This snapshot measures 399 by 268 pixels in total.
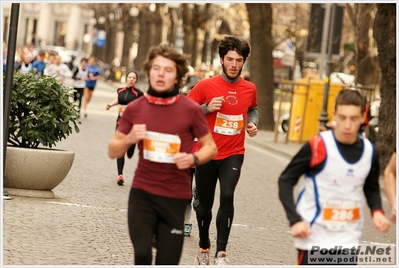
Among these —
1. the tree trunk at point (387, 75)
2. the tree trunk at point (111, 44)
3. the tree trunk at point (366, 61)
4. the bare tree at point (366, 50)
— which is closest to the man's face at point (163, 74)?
the tree trunk at point (387, 75)

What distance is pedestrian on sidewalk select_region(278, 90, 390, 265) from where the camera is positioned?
18.5ft

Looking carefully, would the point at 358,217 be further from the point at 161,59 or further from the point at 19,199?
the point at 19,199

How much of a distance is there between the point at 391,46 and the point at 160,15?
142 ft

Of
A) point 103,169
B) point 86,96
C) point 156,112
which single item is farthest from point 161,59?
point 86,96

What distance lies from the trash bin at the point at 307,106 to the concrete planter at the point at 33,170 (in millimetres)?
16072

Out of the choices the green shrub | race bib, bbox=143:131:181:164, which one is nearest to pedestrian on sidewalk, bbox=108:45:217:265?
race bib, bbox=143:131:181:164

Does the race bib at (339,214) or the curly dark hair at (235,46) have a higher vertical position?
the curly dark hair at (235,46)

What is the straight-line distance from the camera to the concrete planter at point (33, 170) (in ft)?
37.5

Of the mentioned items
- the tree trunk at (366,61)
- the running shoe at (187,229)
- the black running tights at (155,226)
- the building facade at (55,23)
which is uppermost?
the building facade at (55,23)

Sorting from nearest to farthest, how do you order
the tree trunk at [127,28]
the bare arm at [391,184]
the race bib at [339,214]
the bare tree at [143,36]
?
the race bib at [339,214] < the bare arm at [391,184] < the bare tree at [143,36] < the tree trunk at [127,28]

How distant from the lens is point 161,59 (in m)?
6.12

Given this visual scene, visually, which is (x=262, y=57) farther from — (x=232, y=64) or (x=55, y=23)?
(x=55, y=23)

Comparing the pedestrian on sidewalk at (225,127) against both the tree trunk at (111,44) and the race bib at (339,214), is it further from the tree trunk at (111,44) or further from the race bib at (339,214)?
the tree trunk at (111,44)

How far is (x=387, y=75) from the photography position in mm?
18891
